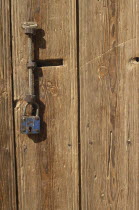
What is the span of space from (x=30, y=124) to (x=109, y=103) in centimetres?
32

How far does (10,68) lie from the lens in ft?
3.11

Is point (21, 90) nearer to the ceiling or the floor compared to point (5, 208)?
nearer to the ceiling

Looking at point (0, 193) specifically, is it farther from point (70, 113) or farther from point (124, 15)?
point (124, 15)

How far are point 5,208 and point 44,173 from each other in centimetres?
22

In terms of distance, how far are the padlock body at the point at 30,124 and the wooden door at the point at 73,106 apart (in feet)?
0.13

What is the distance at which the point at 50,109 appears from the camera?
960 millimetres

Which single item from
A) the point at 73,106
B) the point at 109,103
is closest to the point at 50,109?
the point at 73,106

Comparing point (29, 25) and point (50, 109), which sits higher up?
point (29, 25)

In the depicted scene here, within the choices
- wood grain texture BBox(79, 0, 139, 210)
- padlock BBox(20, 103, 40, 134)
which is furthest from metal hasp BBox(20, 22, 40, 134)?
wood grain texture BBox(79, 0, 139, 210)

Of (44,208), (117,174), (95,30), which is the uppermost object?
(95,30)

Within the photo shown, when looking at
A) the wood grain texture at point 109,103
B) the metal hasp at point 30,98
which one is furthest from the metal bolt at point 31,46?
the wood grain texture at point 109,103

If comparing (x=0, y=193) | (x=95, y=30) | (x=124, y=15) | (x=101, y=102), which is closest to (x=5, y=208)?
(x=0, y=193)

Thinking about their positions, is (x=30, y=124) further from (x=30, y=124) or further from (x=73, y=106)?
(x=73, y=106)

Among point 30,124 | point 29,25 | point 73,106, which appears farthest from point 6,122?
point 29,25
